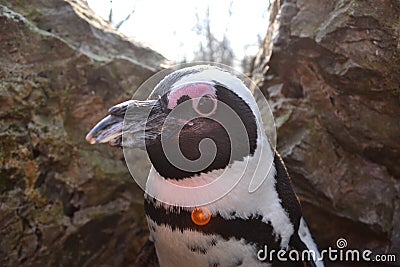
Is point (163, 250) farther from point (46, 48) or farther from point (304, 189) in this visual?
point (46, 48)

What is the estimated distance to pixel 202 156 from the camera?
1.62 metres

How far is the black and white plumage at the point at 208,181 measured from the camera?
1.60 metres

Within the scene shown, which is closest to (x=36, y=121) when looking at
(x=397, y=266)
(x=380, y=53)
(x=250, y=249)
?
(x=250, y=249)

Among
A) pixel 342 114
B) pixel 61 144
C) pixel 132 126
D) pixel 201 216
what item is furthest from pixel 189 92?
pixel 342 114

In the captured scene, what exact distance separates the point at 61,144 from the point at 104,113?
328 millimetres

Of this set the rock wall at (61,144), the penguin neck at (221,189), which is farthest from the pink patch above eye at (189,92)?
the rock wall at (61,144)

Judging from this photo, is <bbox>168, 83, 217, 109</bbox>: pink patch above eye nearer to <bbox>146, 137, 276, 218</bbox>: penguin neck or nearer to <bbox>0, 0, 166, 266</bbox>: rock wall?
<bbox>146, 137, 276, 218</bbox>: penguin neck

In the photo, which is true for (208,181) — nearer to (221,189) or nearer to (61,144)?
(221,189)

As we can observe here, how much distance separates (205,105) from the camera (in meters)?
1.59

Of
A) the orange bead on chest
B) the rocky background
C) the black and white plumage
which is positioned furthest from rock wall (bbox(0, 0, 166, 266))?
the orange bead on chest

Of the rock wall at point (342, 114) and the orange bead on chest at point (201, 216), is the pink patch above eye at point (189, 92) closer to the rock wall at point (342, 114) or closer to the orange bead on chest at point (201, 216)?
the orange bead on chest at point (201, 216)

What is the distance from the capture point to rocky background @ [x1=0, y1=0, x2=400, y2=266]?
6.88 ft

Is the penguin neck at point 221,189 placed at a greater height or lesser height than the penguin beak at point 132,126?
lesser

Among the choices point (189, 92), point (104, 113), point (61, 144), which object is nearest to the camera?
point (189, 92)
